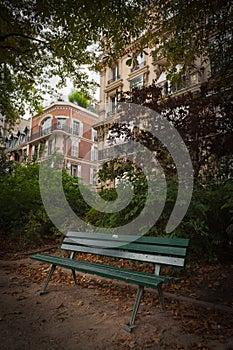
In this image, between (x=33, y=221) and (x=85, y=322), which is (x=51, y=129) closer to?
(x=33, y=221)

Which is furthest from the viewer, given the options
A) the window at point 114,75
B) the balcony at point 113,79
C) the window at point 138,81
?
the window at point 114,75

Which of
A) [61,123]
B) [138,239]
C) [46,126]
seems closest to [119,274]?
[138,239]

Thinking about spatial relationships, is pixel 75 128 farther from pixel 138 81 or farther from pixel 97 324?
pixel 97 324

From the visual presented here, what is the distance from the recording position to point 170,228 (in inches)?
178

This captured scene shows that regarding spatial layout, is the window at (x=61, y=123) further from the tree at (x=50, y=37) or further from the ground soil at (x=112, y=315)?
the ground soil at (x=112, y=315)

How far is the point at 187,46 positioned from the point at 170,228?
3762mm

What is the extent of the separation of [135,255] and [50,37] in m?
6.21

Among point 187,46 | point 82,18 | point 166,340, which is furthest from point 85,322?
point 187,46

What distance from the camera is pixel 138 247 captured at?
11.0 feet

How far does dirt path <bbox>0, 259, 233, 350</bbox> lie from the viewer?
2326 mm

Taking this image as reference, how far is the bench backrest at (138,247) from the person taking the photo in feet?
9.63

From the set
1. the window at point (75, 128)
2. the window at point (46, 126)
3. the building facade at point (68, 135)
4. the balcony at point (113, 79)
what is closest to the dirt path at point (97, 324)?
the balcony at point (113, 79)

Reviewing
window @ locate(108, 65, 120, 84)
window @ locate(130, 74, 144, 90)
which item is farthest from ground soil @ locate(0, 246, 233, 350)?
window @ locate(108, 65, 120, 84)

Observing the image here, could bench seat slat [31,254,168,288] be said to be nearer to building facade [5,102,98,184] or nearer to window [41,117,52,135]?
building facade [5,102,98,184]
